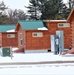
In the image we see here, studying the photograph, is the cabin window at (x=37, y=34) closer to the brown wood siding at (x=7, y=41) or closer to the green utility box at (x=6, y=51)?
the green utility box at (x=6, y=51)

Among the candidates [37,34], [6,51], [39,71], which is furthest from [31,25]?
[39,71]

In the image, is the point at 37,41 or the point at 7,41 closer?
the point at 37,41

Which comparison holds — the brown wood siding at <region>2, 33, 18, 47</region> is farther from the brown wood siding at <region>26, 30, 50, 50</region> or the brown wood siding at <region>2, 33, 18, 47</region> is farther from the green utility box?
the green utility box

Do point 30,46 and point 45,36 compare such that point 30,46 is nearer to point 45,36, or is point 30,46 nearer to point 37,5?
point 45,36

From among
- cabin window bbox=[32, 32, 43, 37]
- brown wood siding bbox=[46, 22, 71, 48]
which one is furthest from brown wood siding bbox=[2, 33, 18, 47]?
brown wood siding bbox=[46, 22, 71, 48]

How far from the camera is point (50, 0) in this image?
77000 mm

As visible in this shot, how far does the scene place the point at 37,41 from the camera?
3834 cm

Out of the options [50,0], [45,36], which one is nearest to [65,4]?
[50,0]

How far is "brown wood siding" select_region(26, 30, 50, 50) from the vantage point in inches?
1505

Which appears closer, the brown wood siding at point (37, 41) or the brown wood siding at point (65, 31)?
the brown wood siding at point (37, 41)

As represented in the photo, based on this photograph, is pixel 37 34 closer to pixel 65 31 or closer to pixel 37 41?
pixel 37 41

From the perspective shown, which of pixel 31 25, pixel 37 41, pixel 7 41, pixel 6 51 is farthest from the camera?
pixel 7 41

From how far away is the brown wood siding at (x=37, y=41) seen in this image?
38.2 meters

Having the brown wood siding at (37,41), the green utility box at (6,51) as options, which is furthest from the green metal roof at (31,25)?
the green utility box at (6,51)
